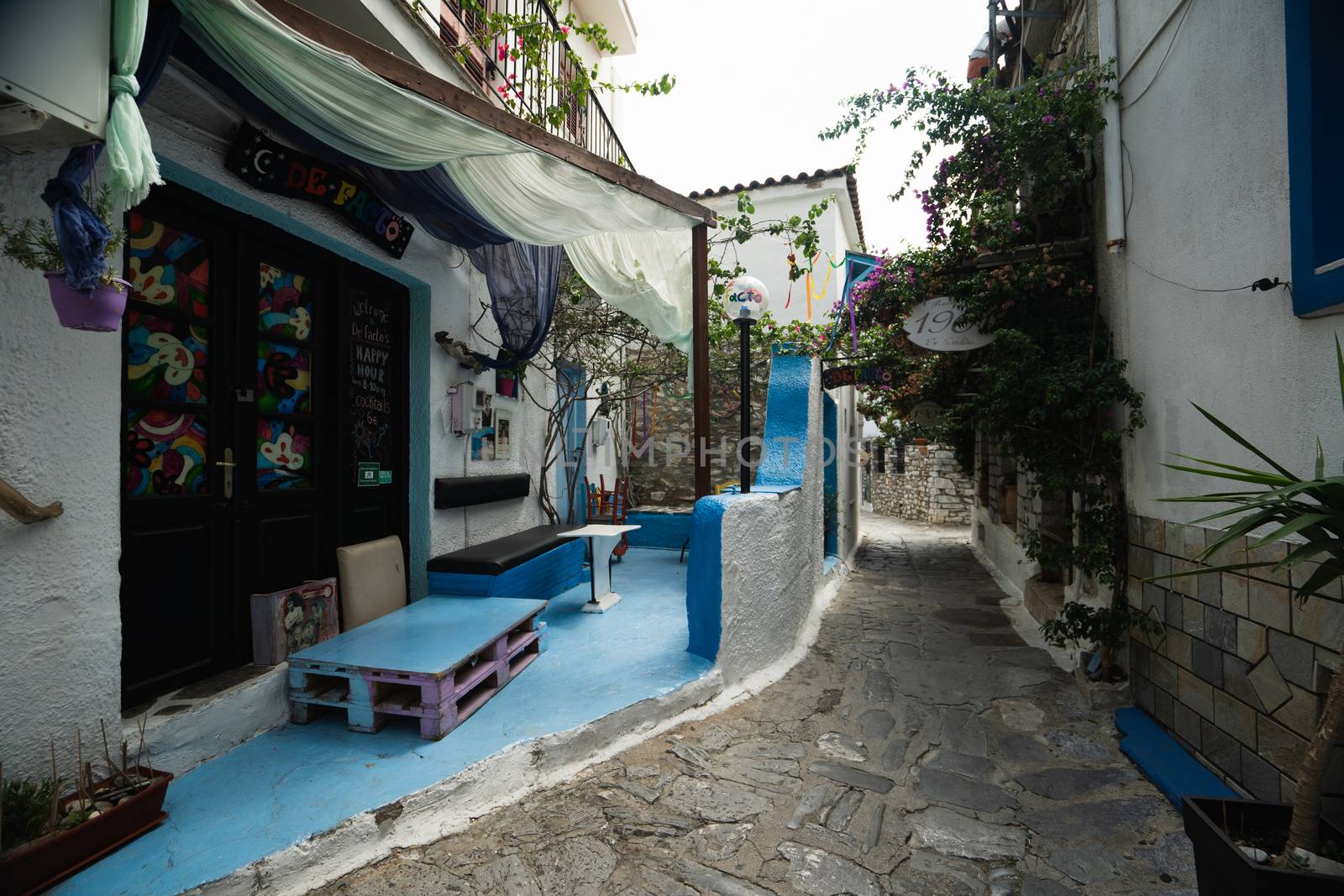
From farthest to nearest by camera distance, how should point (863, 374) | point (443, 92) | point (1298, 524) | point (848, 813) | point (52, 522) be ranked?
point (863, 374)
point (848, 813)
point (443, 92)
point (52, 522)
point (1298, 524)

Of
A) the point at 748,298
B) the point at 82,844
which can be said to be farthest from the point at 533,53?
the point at 82,844

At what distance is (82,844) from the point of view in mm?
1852

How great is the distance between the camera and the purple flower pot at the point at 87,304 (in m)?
1.57

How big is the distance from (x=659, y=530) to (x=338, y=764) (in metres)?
5.29

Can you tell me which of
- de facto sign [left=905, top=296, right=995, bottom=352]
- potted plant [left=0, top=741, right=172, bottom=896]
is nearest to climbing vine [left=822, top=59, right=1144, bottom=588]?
de facto sign [left=905, top=296, right=995, bottom=352]

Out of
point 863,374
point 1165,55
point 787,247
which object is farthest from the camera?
point 787,247

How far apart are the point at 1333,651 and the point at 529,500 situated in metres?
5.22

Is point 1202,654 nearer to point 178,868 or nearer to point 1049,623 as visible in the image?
point 1049,623

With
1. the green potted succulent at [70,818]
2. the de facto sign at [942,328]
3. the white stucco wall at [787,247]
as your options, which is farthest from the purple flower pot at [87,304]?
the white stucco wall at [787,247]

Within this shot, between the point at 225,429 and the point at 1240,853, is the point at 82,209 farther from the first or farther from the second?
the point at 1240,853

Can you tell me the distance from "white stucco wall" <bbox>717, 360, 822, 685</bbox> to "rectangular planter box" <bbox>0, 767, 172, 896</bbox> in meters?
2.57

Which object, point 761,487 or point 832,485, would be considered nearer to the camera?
point 761,487

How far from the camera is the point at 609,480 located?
28.8ft

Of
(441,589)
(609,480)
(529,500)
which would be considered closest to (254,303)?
(441,589)
